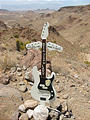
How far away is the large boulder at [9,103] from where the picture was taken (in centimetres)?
606

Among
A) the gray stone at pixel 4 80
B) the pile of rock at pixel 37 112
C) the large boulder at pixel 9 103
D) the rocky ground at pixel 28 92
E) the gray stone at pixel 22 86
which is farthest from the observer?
A: the gray stone at pixel 4 80

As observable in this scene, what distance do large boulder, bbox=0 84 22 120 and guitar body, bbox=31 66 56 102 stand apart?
835mm

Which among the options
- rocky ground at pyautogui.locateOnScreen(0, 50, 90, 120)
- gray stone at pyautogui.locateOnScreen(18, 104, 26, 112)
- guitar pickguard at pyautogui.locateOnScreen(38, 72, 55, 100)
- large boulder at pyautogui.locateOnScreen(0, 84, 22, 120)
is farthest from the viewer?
rocky ground at pyautogui.locateOnScreen(0, 50, 90, 120)

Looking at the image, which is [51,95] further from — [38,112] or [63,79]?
[63,79]

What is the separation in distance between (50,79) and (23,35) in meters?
17.9

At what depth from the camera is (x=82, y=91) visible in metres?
9.37

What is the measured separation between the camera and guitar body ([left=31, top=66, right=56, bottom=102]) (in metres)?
6.20

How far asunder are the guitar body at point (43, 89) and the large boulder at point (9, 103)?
835 millimetres

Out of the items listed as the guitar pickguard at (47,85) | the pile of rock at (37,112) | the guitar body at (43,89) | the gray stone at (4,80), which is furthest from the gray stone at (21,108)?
the gray stone at (4,80)

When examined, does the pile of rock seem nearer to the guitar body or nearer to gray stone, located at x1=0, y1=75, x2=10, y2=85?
the guitar body

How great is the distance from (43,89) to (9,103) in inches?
50.7

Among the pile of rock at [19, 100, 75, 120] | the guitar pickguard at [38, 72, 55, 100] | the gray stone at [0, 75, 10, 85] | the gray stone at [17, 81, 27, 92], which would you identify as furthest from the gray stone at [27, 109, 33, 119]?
the gray stone at [0, 75, 10, 85]

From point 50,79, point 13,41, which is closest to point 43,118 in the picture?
point 50,79

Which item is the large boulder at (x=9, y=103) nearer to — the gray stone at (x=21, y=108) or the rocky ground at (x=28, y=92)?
the rocky ground at (x=28, y=92)
